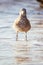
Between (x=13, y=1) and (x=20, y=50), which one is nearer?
(x=20, y=50)

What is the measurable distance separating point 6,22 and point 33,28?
1.18ft

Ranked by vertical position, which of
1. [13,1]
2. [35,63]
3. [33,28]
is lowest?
[35,63]

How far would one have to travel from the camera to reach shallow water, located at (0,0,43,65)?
2319mm

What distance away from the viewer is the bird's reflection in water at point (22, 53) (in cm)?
231

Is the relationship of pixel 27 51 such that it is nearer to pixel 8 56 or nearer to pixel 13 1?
pixel 8 56

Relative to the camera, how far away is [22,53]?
2.44 m

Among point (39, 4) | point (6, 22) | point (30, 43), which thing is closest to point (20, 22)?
point (30, 43)

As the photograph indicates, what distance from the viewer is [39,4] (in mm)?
4164

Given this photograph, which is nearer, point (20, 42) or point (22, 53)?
point (22, 53)

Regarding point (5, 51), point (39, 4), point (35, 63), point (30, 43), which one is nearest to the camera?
point (35, 63)

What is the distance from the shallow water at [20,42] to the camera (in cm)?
232

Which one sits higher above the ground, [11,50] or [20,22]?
[20,22]

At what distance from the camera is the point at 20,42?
8.79 ft

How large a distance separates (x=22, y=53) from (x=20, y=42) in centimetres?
26
